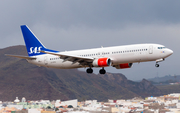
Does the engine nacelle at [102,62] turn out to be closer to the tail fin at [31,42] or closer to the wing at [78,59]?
the wing at [78,59]

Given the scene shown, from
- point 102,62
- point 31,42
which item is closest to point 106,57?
point 102,62

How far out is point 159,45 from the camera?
69.6 m

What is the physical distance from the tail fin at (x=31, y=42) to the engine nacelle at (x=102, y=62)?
1805cm

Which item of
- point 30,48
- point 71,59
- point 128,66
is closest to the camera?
point 71,59

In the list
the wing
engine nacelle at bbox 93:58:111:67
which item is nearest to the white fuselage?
the wing

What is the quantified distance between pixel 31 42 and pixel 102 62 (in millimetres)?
23447

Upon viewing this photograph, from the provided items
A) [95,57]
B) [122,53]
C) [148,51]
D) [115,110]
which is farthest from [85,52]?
[115,110]

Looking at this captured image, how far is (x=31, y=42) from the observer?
8512cm

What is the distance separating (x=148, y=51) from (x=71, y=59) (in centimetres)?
1653

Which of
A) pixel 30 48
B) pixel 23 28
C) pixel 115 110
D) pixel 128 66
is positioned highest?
pixel 23 28

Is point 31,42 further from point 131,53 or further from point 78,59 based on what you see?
point 131,53

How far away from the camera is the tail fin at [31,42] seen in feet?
276

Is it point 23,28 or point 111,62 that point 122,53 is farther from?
point 23,28

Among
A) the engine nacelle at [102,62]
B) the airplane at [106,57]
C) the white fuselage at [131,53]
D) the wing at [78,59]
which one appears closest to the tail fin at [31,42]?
the airplane at [106,57]
